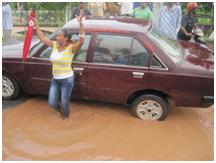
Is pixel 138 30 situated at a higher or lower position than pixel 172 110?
higher

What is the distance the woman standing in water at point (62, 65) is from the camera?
5324mm

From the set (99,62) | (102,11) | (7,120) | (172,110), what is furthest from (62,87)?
(102,11)

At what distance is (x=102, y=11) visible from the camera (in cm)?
1120

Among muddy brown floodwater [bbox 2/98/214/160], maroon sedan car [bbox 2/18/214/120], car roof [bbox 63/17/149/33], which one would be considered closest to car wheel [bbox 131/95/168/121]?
maroon sedan car [bbox 2/18/214/120]

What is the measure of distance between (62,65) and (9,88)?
1554mm

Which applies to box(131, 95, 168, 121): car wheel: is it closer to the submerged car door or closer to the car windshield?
the submerged car door

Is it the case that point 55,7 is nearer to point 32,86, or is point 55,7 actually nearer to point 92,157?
point 32,86

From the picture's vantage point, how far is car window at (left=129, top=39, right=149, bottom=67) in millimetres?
5473

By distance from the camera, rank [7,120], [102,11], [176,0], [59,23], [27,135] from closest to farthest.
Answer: [27,135]
[7,120]
[176,0]
[102,11]
[59,23]

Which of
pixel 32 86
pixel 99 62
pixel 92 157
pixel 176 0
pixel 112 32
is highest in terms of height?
pixel 176 0

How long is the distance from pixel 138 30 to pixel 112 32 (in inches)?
17.5

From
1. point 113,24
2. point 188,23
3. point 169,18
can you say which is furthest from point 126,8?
point 113,24

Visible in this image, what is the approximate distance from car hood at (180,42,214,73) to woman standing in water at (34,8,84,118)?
183cm

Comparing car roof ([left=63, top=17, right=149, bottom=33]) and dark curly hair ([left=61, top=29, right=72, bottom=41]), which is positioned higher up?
car roof ([left=63, top=17, right=149, bottom=33])
